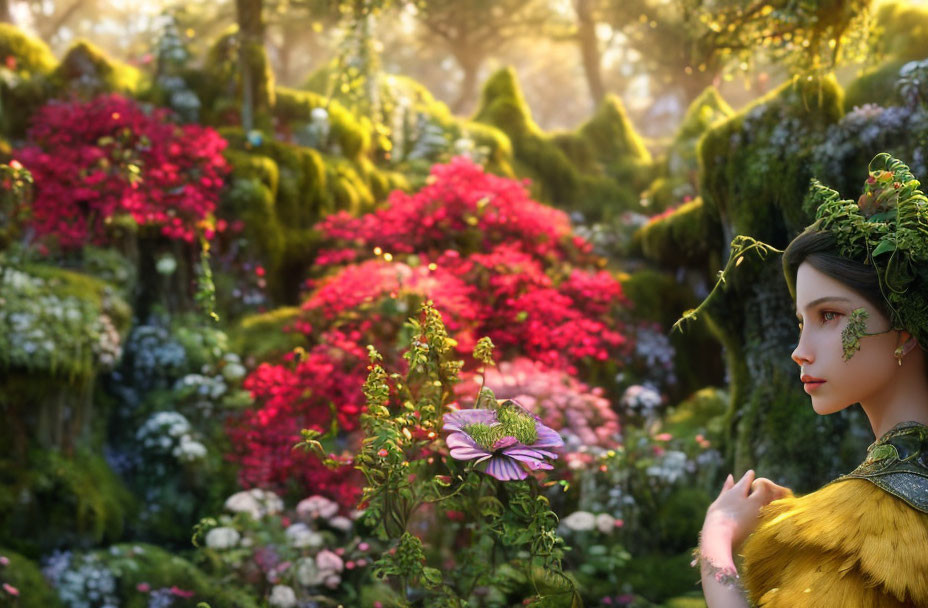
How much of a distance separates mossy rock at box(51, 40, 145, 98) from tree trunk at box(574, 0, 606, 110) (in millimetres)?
10929

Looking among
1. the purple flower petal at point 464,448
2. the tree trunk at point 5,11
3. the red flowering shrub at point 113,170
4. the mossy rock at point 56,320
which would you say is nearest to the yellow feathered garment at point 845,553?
the purple flower petal at point 464,448

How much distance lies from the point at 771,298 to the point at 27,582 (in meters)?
4.89

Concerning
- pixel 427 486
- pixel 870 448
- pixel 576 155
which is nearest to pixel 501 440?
pixel 427 486

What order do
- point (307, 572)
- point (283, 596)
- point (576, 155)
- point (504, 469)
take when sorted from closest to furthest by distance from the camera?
point (504, 469), point (283, 596), point (307, 572), point (576, 155)

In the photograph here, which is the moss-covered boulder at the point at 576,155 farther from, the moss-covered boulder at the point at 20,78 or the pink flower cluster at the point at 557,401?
the pink flower cluster at the point at 557,401

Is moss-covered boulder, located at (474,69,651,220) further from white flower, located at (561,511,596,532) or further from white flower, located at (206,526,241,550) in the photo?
white flower, located at (206,526,241,550)

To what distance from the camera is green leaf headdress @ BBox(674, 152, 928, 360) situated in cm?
230

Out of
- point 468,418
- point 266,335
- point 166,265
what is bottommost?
point 468,418

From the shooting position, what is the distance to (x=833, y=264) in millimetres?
2459

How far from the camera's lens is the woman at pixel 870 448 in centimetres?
214

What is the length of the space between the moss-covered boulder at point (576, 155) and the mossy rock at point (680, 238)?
12.1ft

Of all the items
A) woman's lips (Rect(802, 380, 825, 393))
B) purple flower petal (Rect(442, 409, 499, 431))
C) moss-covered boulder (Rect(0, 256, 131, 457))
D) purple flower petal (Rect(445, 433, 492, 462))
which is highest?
moss-covered boulder (Rect(0, 256, 131, 457))

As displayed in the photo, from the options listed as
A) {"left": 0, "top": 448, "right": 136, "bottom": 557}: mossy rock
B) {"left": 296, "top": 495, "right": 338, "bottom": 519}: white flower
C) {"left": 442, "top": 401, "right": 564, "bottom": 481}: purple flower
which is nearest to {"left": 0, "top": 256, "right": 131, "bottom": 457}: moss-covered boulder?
{"left": 0, "top": 448, "right": 136, "bottom": 557}: mossy rock

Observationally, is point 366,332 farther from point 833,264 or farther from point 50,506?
point 833,264
